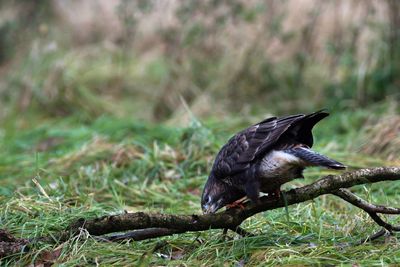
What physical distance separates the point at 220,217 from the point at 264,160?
1.26ft

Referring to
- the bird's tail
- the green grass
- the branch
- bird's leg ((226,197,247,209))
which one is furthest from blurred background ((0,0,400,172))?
the bird's tail

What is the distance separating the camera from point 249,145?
3889mm

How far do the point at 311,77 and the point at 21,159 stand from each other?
4.17 metres

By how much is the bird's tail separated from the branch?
0.60 ft

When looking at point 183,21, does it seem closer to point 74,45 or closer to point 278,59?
point 278,59

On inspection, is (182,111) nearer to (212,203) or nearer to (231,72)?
(231,72)

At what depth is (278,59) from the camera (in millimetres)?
9258

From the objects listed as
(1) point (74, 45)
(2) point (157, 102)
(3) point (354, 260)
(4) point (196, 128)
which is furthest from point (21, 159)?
(1) point (74, 45)

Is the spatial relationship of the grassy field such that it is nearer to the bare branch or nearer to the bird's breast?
the bare branch

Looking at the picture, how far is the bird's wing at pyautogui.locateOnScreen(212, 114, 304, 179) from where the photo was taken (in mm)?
3750

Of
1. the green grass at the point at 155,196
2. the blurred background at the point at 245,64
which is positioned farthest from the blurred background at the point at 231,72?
the green grass at the point at 155,196

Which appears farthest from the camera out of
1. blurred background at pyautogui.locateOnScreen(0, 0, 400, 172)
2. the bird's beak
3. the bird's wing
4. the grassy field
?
blurred background at pyautogui.locateOnScreen(0, 0, 400, 172)

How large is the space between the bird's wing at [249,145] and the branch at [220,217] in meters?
0.23

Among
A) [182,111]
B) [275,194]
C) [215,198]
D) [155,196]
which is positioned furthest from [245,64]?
[275,194]
